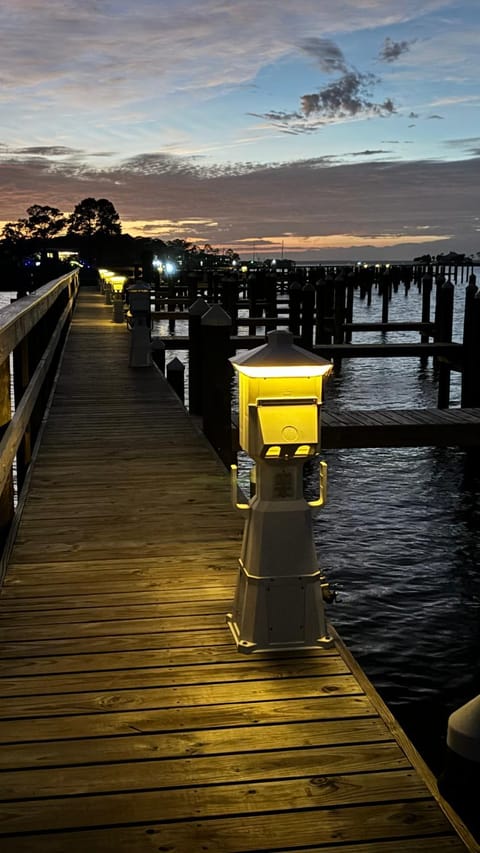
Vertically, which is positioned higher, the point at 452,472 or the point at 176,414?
the point at 176,414

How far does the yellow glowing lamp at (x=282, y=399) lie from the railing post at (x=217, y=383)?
459 cm

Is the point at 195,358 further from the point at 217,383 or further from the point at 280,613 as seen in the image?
the point at 280,613

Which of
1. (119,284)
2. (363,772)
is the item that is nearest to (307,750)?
(363,772)

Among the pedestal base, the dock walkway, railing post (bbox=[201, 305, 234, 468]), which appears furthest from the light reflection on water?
the pedestal base

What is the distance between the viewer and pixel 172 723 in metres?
3.23

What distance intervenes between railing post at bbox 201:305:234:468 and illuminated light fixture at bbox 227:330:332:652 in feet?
14.8

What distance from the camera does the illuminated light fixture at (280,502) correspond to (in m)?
3.76

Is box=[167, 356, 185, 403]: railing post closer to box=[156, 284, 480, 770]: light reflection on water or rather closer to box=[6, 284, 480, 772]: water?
box=[156, 284, 480, 770]: light reflection on water

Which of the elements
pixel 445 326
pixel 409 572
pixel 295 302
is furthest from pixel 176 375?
pixel 295 302

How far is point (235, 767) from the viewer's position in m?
2.93

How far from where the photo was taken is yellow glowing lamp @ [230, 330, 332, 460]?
3750 millimetres

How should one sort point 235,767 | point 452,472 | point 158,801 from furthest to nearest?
point 452,472 < point 235,767 < point 158,801

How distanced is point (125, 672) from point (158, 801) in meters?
0.96

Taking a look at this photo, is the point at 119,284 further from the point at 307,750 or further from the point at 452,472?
the point at 307,750
